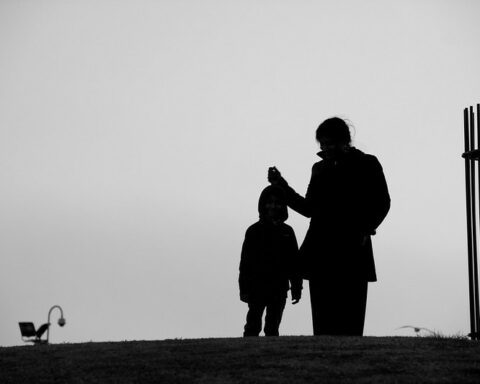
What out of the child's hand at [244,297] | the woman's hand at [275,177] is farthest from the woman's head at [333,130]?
the child's hand at [244,297]

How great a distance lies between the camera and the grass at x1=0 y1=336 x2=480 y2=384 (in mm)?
5844

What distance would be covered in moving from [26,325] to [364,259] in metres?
14.8

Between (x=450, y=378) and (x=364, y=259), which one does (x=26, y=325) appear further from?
(x=450, y=378)

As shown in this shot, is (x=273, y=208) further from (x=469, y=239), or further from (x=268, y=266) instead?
(x=469, y=239)

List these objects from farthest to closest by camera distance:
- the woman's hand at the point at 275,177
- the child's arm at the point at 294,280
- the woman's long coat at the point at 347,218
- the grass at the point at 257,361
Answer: the child's arm at the point at 294,280, the woman's hand at the point at 275,177, the woman's long coat at the point at 347,218, the grass at the point at 257,361

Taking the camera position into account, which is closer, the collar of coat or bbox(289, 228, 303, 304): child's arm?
the collar of coat

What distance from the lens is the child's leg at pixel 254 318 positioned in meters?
9.96

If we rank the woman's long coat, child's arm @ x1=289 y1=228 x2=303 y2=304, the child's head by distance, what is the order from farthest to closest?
1. the child's head
2. child's arm @ x1=289 y1=228 x2=303 y2=304
3. the woman's long coat

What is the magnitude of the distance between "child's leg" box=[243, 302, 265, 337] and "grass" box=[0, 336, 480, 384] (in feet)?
7.18

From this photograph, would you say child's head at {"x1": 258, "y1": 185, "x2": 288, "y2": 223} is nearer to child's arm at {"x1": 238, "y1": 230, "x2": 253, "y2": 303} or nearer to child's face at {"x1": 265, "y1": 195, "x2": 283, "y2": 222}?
child's face at {"x1": 265, "y1": 195, "x2": 283, "y2": 222}

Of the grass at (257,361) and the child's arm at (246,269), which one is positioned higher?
the child's arm at (246,269)

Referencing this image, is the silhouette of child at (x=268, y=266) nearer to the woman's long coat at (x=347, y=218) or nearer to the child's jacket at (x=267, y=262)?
the child's jacket at (x=267, y=262)

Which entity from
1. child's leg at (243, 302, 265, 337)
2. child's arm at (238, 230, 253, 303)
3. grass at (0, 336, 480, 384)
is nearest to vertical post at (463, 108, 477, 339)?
grass at (0, 336, 480, 384)

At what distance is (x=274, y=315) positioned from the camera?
32.8ft
